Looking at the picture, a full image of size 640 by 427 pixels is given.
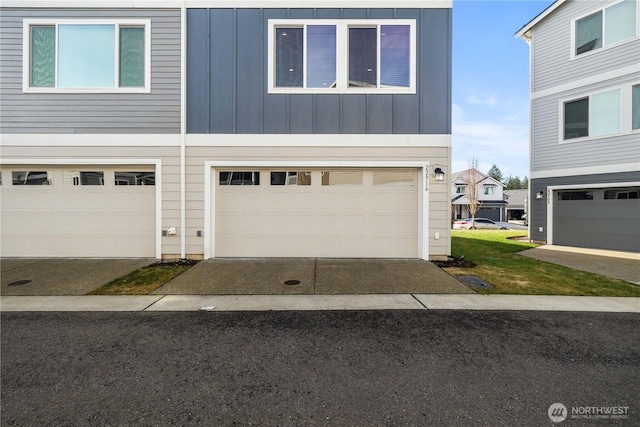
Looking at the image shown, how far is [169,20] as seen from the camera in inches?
271

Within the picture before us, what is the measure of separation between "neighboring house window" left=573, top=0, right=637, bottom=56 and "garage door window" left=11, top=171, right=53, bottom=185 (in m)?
17.3

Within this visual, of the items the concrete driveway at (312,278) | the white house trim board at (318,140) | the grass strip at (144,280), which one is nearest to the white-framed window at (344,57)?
the white house trim board at (318,140)

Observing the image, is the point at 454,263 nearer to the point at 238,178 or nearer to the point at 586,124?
the point at 238,178

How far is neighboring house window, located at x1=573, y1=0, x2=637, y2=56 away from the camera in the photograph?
8.65 meters

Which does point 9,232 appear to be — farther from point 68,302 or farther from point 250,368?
point 250,368

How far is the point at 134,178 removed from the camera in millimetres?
6984

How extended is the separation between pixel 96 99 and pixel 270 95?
4.43 metres

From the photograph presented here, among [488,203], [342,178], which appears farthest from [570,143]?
[488,203]

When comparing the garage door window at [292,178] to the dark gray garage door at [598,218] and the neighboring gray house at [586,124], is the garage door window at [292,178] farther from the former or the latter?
the dark gray garage door at [598,218]

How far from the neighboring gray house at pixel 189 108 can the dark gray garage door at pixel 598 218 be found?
6.53 m

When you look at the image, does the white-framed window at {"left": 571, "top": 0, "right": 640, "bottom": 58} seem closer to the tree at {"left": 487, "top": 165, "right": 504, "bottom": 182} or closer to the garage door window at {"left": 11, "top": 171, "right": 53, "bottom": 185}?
the garage door window at {"left": 11, "top": 171, "right": 53, "bottom": 185}

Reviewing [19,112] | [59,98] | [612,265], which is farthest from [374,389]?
[19,112]

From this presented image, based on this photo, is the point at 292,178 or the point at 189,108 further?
the point at 292,178

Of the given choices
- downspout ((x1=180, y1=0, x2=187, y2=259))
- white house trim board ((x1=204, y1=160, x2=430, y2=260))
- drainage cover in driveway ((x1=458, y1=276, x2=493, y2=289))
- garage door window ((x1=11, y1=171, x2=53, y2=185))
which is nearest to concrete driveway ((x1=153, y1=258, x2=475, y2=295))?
drainage cover in driveway ((x1=458, y1=276, x2=493, y2=289))
